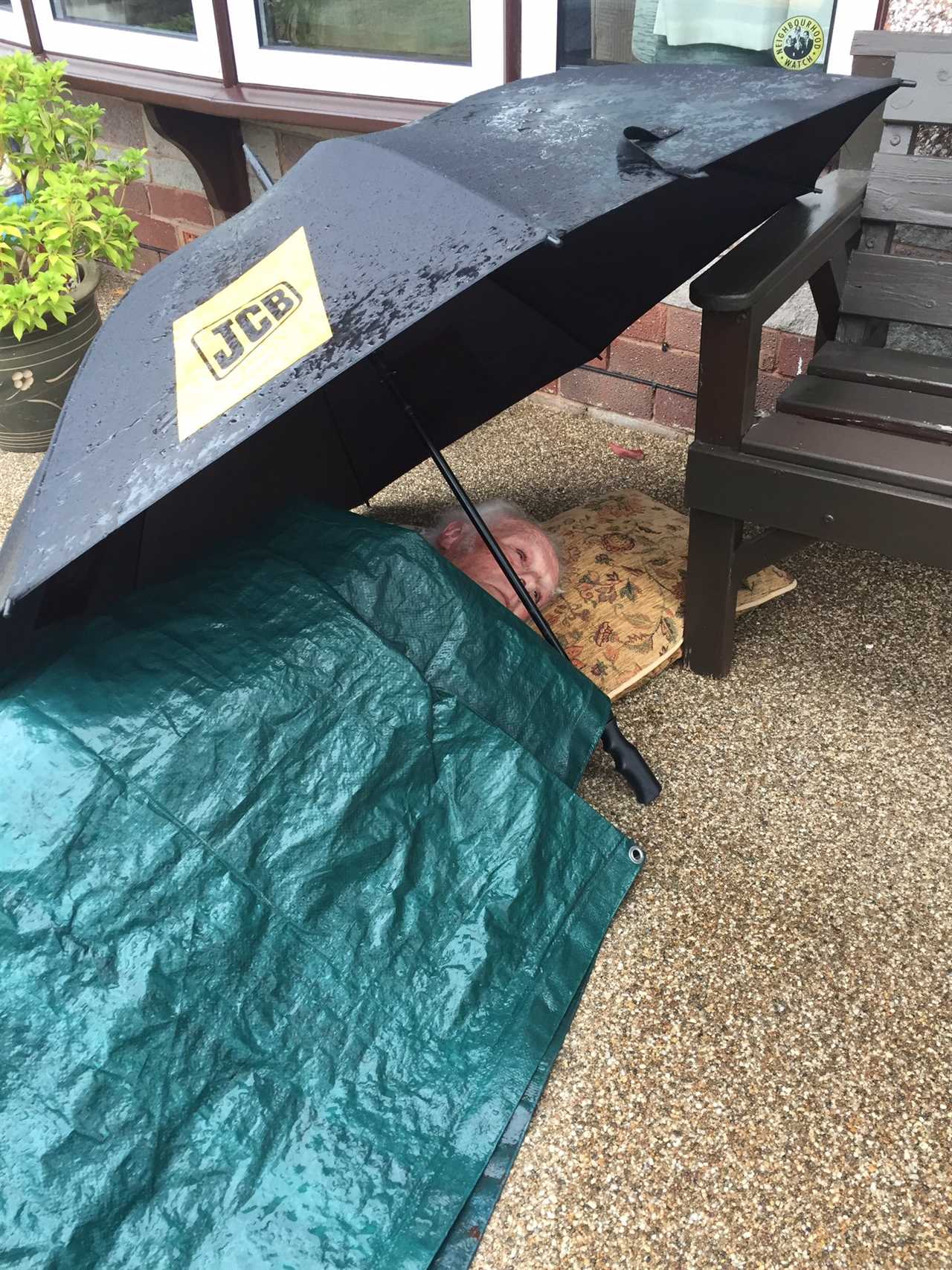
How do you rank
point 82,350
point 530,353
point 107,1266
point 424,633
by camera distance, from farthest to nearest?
point 82,350 < point 530,353 < point 424,633 < point 107,1266

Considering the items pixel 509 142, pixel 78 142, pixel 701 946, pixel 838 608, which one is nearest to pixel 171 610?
pixel 509 142

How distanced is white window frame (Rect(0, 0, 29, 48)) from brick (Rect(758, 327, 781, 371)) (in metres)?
3.78

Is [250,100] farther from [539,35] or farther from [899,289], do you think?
[899,289]

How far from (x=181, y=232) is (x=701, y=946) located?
12.7ft

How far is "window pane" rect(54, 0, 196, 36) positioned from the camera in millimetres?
3805

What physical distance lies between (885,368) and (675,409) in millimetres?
1118

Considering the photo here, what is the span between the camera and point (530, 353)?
7.30 ft

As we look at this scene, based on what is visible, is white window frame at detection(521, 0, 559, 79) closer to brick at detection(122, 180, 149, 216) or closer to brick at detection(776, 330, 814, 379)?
brick at detection(776, 330, 814, 379)

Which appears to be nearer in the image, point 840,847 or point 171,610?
point 171,610

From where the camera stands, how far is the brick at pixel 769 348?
2.85 metres

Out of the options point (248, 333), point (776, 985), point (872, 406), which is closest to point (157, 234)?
point (872, 406)

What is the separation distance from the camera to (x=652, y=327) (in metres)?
3.15

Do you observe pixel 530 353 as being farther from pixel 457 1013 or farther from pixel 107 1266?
pixel 107 1266

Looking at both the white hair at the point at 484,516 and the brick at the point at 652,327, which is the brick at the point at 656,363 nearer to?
the brick at the point at 652,327
